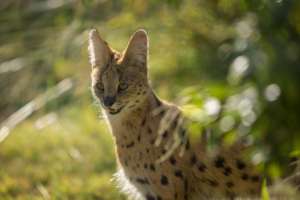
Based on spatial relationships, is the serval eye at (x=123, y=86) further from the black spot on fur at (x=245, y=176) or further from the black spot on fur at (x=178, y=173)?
the black spot on fur at (x=245, y=176)

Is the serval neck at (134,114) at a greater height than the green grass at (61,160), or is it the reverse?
the serval neck at (134,114)

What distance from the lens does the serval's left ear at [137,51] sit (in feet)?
19.0

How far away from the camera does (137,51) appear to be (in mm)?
5820

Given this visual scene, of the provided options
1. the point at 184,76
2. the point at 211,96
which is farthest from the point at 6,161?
the point at 211,96

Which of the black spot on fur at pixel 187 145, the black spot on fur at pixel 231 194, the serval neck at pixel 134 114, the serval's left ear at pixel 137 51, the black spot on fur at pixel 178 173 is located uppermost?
the serval's left ear at pixel 137 51

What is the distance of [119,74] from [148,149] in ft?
1.67

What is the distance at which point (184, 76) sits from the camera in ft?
24.6

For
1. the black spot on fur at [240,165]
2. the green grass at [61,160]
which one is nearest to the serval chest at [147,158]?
the black spot on fur at [240,165]

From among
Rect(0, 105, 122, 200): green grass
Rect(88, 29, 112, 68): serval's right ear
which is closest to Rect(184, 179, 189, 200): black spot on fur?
Rect(88, 29, 112, 68): serval's right ear

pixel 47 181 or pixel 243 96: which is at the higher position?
pixel 243 96

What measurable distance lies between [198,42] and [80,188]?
1769 millimetres

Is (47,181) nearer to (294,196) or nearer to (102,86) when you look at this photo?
(102,86)

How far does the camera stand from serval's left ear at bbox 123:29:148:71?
19.0 ft

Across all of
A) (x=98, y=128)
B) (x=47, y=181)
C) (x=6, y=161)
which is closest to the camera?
(x=47, y=181)
